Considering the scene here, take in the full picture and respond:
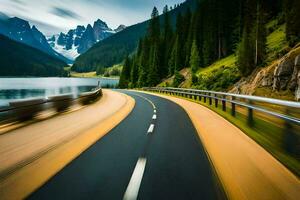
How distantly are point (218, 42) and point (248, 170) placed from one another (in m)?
69.5

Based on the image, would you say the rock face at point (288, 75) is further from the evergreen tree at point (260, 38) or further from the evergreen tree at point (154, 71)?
the evergreen tree at point (154, 71)

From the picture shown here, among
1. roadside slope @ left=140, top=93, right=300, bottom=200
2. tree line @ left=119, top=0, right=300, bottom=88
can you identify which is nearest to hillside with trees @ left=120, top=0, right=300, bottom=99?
tree line @ left=119, top=0, right=300, bottom=88

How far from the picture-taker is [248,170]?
5.14 metres

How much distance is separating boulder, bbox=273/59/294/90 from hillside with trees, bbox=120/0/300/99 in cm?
700

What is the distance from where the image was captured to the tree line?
4056 centimetres

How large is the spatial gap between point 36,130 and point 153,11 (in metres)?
88.8

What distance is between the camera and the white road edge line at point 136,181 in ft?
12.8

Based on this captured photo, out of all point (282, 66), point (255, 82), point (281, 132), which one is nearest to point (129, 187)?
point (281, 132)

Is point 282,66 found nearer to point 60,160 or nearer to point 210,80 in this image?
point 210,80

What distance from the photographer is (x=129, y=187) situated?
4.24m

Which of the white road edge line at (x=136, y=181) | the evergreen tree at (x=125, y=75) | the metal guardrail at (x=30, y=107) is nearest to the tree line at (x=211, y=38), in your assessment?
the evergreen tree at (x=125, y=75)

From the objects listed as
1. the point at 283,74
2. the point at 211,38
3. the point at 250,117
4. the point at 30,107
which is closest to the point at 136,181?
the point at 250,117

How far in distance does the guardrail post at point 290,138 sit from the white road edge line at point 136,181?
300 centimetres

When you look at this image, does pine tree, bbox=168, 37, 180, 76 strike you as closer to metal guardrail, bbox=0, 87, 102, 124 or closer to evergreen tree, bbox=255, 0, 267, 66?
evergreen tree, bbox=255, 0, 267, 66
